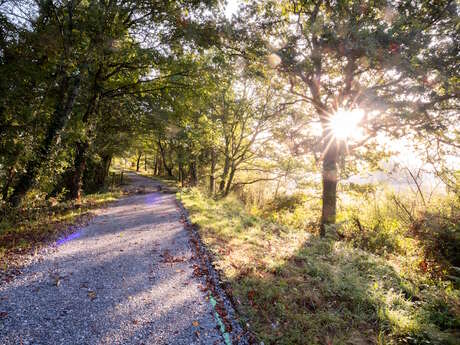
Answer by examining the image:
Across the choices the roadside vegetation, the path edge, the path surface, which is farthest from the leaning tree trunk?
the roadside vegetation

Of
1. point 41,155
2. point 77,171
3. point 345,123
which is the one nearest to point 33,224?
point 41,155

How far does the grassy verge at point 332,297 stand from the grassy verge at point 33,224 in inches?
161

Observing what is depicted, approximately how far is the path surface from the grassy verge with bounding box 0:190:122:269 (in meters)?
0.59

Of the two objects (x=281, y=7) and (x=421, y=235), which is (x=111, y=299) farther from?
(x=281, y=7)

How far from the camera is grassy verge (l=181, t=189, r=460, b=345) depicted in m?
2.86

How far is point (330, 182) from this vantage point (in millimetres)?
8000

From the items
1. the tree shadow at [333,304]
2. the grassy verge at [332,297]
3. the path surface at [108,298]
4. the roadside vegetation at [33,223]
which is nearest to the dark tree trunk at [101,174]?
the roadside vegetation at [33,223]

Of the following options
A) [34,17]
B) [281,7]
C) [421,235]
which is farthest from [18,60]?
[421,235]

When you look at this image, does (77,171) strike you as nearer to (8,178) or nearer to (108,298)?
(8,178)

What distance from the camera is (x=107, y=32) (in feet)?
24.1

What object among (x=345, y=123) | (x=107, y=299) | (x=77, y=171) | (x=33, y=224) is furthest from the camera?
(x=77, y=171)

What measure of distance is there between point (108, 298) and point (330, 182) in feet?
23.5

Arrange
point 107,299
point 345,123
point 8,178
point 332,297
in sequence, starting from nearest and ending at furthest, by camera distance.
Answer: point 107,299
point 332,297
point 8,178
point 345,123

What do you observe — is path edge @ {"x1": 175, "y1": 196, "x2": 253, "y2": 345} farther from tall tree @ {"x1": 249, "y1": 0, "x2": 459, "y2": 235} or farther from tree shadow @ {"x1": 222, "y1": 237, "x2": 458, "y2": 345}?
tall tree @ {"x1": 249, "y1": 0, "x2": 459, "y2": 235}
